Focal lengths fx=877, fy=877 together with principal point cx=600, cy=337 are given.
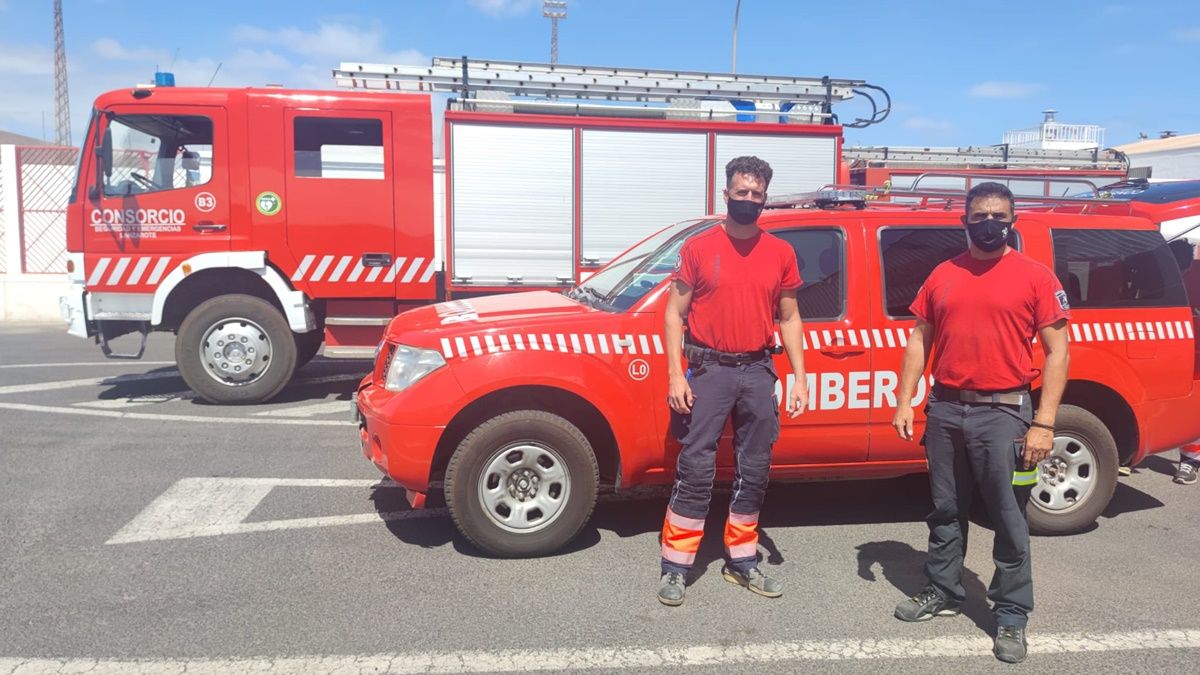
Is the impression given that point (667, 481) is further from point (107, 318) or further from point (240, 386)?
point (107, 318)

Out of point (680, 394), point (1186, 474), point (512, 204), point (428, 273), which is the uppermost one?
point (512, 204)

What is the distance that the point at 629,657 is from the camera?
10.9 feet

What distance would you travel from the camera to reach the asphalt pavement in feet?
11.0

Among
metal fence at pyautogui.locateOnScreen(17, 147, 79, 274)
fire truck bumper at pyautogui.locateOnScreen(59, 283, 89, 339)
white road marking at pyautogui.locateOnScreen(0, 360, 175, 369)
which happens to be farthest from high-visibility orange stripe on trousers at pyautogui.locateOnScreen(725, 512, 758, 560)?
metal fence at pyautogui.locateOnScreen(17, 147, 79, 274)

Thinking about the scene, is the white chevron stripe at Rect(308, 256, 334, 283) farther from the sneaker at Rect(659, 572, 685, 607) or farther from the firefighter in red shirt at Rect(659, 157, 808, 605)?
the sneaker at Rect(659, 572, 685, 607)

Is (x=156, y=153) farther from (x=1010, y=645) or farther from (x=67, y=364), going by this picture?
(x=1010, y=645)

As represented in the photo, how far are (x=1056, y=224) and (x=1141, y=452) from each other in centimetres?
134

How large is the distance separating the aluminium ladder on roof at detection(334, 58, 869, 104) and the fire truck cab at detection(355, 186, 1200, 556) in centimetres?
388

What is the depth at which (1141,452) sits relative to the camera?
4.81 m

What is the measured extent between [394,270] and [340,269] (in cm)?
49

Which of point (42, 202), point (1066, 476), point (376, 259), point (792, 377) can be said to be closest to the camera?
point (792, 377)

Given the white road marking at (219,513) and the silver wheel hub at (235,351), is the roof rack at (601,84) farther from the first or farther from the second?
the white road marking at (219,513)

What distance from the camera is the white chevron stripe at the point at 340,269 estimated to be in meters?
8.10

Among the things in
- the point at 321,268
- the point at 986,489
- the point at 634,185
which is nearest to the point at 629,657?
the point at 986,489
